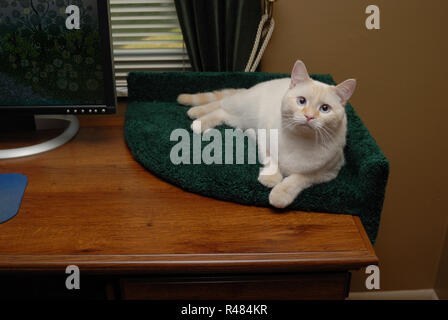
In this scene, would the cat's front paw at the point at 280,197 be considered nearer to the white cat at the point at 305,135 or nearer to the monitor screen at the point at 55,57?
the white cat at the point at 305,135

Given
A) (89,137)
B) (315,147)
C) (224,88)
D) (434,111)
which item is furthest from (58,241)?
(434,111)

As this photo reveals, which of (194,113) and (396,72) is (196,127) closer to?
(194,113)

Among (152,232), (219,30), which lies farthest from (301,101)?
(219,30)

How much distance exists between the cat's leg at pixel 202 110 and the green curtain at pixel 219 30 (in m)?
0.21

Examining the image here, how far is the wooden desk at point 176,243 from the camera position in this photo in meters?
0.75

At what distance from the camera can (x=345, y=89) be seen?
88 cm

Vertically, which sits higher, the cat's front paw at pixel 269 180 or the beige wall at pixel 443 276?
the cat's front paw at pixel 269 180

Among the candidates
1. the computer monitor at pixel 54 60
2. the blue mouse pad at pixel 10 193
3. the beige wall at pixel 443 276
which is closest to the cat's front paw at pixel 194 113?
the computer monitor at pixel 54 60

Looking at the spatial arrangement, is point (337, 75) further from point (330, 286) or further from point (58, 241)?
point (58, 241)

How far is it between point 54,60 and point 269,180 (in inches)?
26.7

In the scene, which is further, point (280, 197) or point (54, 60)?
point (54, 60)
